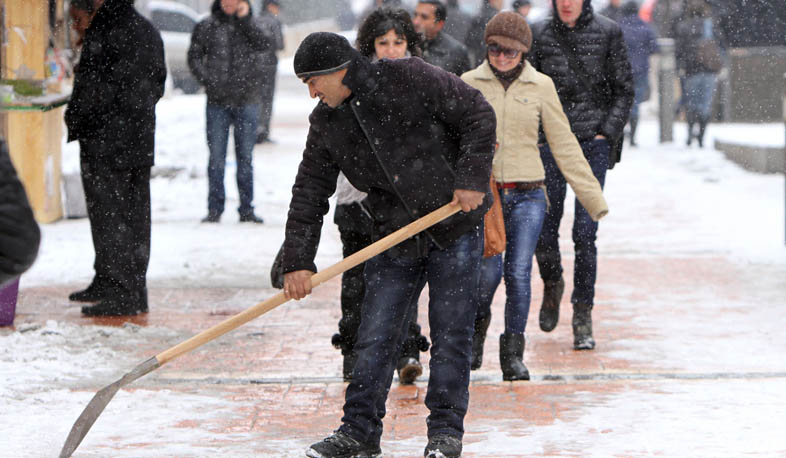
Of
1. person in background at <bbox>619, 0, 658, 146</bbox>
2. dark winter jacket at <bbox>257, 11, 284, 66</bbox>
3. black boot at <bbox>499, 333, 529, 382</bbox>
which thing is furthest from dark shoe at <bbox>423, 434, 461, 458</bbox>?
person in background at <bbox>619, 0, 658, 146</bbox>

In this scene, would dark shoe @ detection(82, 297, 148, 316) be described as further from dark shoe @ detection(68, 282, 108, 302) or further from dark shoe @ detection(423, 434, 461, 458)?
dark shoe @ detection(423, 434, 461, 458)

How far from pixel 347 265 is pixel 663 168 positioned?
38.7 ft

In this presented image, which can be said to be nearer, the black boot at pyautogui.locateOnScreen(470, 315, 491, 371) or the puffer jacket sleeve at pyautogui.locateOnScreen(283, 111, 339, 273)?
the puffer jacket sleeve at pyautogui.locateOnScreen(283, 111, 339, 273)

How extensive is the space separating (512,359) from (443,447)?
1.53 m

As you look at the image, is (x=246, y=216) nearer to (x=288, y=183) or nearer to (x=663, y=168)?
(x=288, y=183)

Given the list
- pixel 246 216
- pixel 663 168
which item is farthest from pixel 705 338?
pixel 663 168

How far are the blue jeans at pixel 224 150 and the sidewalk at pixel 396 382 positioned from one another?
0.68 metres

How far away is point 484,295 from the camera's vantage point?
6660mm

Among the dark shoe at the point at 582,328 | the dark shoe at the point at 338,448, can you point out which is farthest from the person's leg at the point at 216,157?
the dark shoe at the point at 338,448

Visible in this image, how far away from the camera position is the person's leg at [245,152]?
1199cm

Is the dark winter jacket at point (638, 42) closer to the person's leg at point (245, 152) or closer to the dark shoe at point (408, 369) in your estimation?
the person's leg at point (245, 152)

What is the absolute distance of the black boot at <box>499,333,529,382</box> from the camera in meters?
6.45

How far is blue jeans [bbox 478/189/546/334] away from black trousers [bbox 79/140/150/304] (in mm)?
2609

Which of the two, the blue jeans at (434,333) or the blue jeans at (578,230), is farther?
the blue jeans at (578,230)
